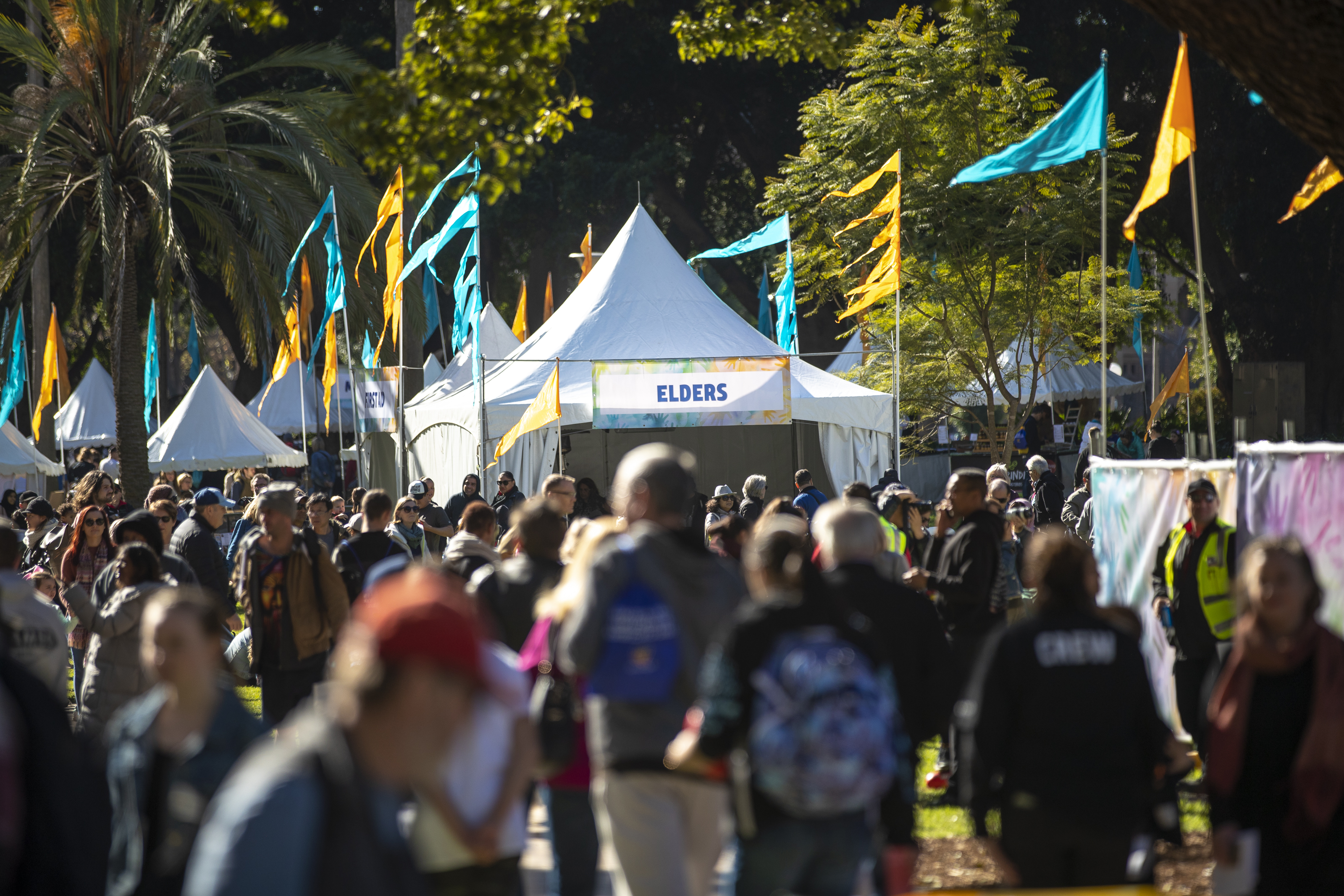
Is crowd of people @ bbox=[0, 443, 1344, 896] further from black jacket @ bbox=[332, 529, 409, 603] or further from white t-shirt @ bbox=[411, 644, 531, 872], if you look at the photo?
black jacket @ bbox=[332, 529, 409, 603]

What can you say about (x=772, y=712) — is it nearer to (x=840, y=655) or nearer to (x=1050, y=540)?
(x=840, y=655)

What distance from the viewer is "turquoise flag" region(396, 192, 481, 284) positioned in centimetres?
1711

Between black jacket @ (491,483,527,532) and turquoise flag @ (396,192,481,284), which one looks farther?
turquoise flag @ (396,192,481,284)

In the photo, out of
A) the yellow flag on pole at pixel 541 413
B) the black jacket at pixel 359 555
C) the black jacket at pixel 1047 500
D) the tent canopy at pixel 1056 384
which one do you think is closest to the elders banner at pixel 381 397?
the yellow flag on pole at pixel 541 413

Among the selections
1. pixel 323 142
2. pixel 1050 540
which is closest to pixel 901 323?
pixel 323 142

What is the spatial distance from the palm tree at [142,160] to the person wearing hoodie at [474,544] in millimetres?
8859

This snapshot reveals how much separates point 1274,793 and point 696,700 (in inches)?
68.7

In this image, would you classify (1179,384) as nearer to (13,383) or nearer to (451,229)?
(451,229)

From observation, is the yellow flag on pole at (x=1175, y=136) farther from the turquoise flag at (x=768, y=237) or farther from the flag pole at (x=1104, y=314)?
the turquoise flag at (x=768, y=237)

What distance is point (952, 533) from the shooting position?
814cm

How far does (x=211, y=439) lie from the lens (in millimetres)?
26281

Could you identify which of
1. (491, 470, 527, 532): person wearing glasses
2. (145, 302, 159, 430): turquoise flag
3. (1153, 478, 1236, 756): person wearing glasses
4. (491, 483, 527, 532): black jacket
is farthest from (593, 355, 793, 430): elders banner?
(145, 302, 159, 430): turquoise flag

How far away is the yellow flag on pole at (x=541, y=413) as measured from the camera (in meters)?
16.1

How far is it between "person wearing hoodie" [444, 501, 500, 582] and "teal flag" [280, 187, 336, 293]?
32.5 ft
